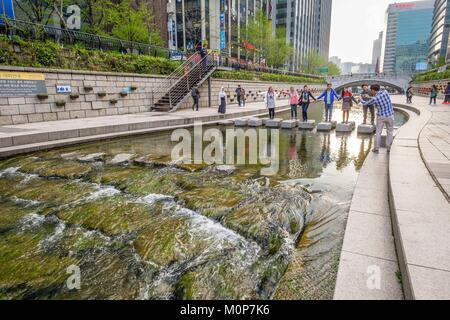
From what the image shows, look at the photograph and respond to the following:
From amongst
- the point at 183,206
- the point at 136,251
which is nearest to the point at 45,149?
the point at 183,206

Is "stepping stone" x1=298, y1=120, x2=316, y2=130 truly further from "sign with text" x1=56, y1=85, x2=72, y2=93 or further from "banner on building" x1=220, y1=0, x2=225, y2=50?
"banner on building" x1=220, y1=0, x2=225, y2=50

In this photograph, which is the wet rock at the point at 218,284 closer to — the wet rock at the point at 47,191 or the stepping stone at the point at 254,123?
the wet rock at the point at 47,191

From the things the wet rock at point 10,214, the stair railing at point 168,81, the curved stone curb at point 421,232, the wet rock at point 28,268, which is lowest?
the wet rock at point 28,268

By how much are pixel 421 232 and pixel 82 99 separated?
16994 mm

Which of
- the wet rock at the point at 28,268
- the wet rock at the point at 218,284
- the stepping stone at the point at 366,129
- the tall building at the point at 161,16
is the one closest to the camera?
the wet rock at the point at 218,284

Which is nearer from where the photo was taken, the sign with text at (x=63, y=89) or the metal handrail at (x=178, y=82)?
the sign with text at (x=63, y=89)

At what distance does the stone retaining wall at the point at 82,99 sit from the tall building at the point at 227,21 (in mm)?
27408

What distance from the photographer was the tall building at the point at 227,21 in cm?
4941

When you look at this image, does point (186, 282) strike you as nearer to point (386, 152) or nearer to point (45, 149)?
point (386, 152)

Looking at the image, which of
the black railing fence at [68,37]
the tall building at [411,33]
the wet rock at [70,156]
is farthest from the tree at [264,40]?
the tall building at [411,33]

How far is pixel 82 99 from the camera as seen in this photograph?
15.7 metres

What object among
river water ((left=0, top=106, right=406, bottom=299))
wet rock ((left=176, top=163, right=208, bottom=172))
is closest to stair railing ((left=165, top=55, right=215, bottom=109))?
wet rock ((left=176, top=163, right=208, bottom=172))

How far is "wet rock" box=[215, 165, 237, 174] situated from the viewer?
7.07 metres

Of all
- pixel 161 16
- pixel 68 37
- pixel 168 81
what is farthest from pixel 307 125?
pixel 161 16
